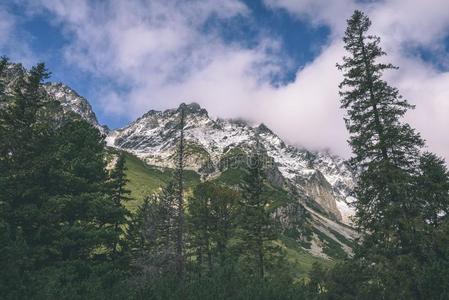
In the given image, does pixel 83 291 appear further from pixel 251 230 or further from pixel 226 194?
pixel 226 194

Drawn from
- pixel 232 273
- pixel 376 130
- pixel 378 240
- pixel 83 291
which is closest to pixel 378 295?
pixel 378 240

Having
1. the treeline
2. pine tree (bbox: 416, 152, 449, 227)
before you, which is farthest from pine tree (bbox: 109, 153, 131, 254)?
pine tree (bbox: 416, 152, 449, 227)

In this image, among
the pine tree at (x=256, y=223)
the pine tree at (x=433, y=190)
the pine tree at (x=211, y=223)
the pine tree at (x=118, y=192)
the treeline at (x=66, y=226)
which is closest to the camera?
the treeline at (x=66, y=226)

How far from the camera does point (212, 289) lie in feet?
61.0

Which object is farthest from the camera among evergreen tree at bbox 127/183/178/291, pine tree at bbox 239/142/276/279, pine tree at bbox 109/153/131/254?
pine tree at bbox 239/142/276/279

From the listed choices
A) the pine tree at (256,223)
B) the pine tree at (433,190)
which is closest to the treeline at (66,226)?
the pine tree at (433,190)

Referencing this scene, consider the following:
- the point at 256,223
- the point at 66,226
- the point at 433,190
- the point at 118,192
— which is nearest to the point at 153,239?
the point at 256,223

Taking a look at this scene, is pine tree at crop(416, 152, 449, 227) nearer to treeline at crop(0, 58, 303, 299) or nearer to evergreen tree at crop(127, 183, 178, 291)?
treeline at crop(0, 58, 303, 299)

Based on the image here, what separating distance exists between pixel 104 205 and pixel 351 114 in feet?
58.4

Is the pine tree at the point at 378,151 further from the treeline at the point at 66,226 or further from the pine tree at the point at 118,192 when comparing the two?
the pine tree at the point at 118,192

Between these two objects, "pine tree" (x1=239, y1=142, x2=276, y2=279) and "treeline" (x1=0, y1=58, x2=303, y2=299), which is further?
"pine tree" (x1=239, y1=142, x2=276, y2=279)

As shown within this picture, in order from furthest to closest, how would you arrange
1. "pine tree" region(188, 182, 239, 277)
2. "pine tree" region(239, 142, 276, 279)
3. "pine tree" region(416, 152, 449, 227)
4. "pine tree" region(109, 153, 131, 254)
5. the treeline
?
"pine tree" region(188, 182, 239, 277) < "pine tree" region(239, 142, 276, 279) < "pine tree" region(109, 153, 131, 254) < "pine tree" region(416, 152, 449, 227) < the treeline

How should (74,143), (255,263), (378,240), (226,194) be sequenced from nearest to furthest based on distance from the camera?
(378,240)
(74,143)
(255,263)
(226,194)

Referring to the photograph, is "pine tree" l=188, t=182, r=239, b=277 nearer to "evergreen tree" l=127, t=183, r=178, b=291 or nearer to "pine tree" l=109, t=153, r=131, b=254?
"evergreen tree" l=127, t=183, r=178, b=291
